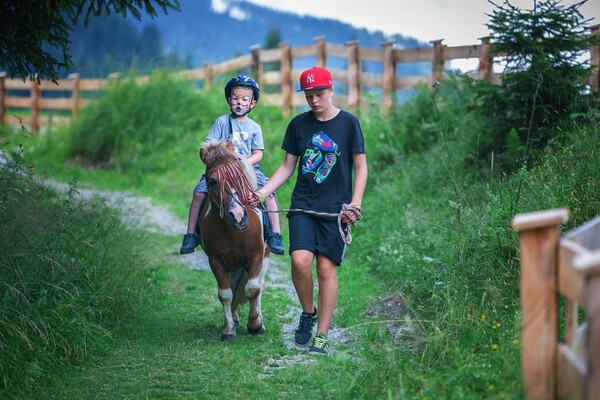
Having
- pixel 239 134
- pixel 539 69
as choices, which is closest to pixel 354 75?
pixel 539 69

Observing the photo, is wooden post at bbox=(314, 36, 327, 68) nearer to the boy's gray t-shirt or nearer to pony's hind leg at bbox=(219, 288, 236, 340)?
the boy's gray t-shirt

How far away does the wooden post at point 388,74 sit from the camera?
1694cm

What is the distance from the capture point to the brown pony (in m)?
6.84

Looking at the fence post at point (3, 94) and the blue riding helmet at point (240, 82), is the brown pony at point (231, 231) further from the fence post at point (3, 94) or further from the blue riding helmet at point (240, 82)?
the fence post at point (3, 94)

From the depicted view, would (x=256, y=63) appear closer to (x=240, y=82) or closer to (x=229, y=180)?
(x=240, y=82)

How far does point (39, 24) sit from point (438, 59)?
9.22 metres

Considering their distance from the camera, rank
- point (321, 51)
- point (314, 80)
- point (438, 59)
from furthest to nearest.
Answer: point (321, 51), point (438, 59), point (314, 80)

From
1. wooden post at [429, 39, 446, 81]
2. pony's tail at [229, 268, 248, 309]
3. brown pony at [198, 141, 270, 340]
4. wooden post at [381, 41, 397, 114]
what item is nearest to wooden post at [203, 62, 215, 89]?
wooden post at [381, 41, 397, 114]

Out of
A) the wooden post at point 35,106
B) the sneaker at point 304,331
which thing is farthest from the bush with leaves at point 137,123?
the sneaker at point 304,331

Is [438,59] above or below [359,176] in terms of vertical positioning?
above

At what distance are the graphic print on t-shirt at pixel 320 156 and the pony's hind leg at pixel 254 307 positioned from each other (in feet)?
3.92

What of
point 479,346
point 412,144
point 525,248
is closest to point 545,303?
point 525,248

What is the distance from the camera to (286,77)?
2128cm

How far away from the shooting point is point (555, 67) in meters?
9.02
